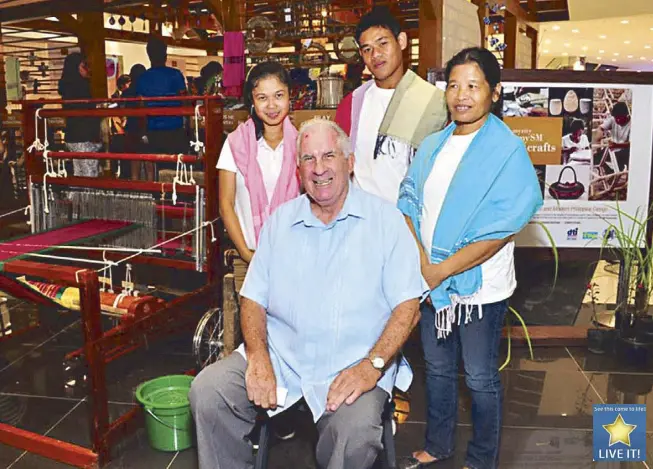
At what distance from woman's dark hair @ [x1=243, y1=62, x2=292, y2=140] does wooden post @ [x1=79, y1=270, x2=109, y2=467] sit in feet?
2.75

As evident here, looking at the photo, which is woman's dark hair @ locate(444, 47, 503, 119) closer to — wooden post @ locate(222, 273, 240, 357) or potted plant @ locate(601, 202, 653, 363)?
wooden post @ locate(222, 273, 240, 357)

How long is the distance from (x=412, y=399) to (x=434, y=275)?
3.77ft

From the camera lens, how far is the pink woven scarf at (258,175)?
2.45 m

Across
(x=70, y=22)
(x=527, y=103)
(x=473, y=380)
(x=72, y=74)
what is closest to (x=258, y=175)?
(x=473, y=380)

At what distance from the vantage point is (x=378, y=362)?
6.03 feet

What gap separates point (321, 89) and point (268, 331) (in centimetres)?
253

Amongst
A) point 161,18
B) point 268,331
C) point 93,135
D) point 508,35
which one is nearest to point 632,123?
point 268,331

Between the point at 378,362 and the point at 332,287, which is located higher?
the point at 332,287

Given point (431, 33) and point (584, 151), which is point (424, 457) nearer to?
point (584, 151)

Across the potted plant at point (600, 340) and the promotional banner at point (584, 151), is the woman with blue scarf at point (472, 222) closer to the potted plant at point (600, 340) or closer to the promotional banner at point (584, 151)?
the promotional banner at point (584, 151)

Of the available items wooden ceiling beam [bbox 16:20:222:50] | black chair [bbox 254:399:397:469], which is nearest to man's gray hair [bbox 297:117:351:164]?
black chair [bbox 254:399:397:469]

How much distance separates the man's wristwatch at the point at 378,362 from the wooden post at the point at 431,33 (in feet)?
10.2

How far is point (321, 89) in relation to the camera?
421 cm

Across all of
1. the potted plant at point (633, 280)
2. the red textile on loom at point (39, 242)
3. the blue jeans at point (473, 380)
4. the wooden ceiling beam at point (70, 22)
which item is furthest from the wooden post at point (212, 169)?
the wooden ceiling beam at point (70, 22)
